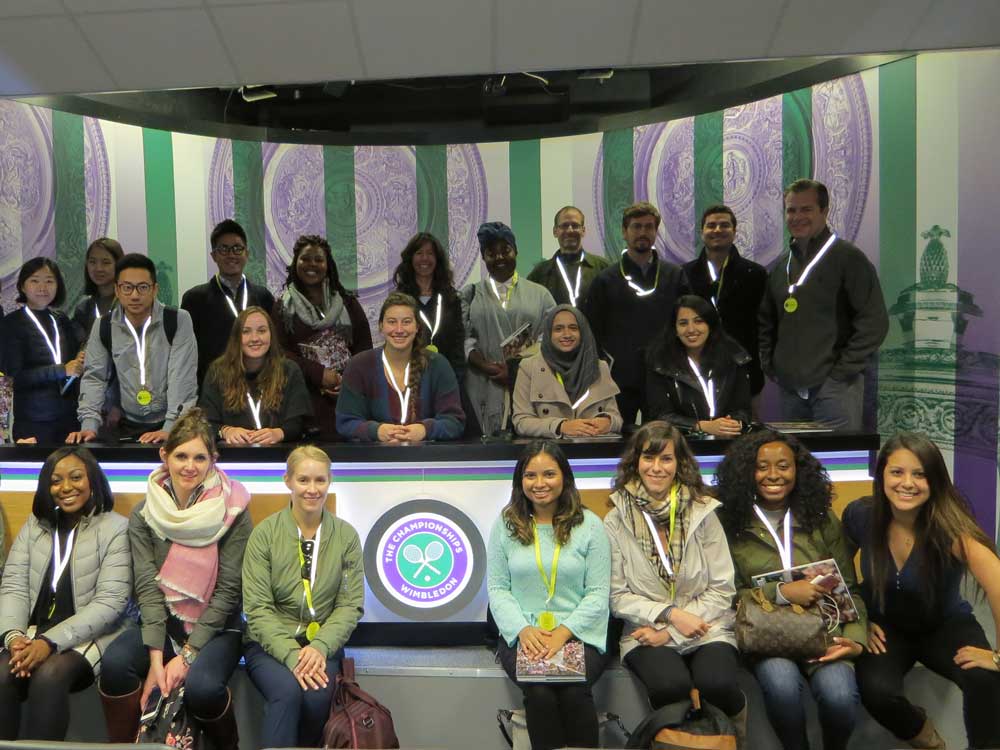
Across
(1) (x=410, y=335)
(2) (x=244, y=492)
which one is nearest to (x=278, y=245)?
(1) (x=410, y=335)

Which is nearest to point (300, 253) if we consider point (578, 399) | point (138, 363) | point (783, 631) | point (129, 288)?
point (129, 288)

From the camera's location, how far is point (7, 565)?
3.76 meters

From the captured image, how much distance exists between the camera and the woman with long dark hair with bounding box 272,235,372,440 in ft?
17.0

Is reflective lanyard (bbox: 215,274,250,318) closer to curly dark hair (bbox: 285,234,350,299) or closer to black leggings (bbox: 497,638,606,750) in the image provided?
curly dark hair (bbox: 285,234,350,299)

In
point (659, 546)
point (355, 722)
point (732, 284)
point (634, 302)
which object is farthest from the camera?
point (732, 284)

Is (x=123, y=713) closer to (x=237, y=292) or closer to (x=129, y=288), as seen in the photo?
(x=129, y=288)

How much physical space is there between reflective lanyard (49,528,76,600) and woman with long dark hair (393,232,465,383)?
2238 millimetres

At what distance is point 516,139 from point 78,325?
4.06 meters

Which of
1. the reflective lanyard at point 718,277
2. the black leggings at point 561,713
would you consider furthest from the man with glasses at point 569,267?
the black leggings at point 561,713

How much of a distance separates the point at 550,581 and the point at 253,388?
170 cm

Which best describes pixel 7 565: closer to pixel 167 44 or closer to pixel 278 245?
pixel 167 44

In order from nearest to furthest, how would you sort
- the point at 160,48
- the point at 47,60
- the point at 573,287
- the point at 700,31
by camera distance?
1. the point at 700,31
2. the point at 160,48
3. the point at 47,60
4. the point at 573,287

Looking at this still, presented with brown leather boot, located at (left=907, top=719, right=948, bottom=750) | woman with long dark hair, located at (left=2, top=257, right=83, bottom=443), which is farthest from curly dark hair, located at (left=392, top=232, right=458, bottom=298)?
brown leather boot, located at (left=907, top=719, right=948, bottom=750)

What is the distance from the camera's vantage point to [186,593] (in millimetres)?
3689
